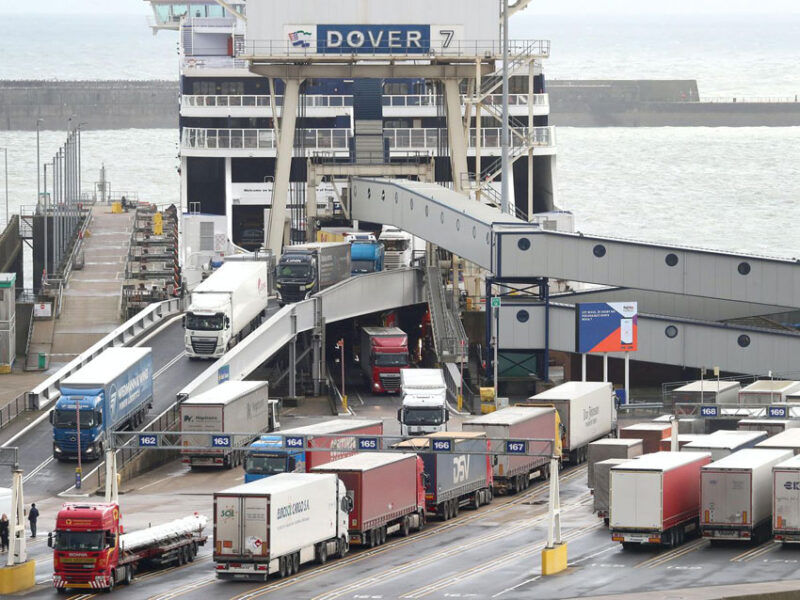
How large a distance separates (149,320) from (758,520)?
46019 mm

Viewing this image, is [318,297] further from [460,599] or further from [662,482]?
[460,599]

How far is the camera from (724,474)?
56969 mm

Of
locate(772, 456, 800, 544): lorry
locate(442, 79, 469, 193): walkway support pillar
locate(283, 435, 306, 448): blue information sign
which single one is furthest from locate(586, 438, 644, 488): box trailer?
locate(442, 79, 469, 193): walkway support pillar

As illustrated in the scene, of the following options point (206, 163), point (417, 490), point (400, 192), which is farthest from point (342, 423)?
point (206, 163)

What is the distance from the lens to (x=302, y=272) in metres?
93.1

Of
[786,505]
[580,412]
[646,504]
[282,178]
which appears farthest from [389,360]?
[786,505]

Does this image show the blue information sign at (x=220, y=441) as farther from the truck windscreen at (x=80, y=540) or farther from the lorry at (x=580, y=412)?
the lorry at (x=580, y=412)

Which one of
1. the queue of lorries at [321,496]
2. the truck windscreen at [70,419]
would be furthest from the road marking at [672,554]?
the truck windscreen at [70,419]

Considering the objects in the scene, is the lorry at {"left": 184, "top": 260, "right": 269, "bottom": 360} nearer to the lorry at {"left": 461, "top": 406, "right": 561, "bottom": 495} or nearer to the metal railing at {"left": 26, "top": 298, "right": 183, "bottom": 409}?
the metal railing at {"left": 26, "top": 298, "right": 183, "bottom": 409}

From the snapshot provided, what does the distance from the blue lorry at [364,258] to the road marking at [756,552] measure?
47.7 meters

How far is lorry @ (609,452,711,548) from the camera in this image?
5612cm

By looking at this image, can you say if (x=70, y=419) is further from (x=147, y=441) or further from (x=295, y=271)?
(x=295, y=271)

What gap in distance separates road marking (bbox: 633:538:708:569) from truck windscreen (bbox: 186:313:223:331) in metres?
32.3

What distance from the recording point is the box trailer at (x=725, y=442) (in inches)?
2499
